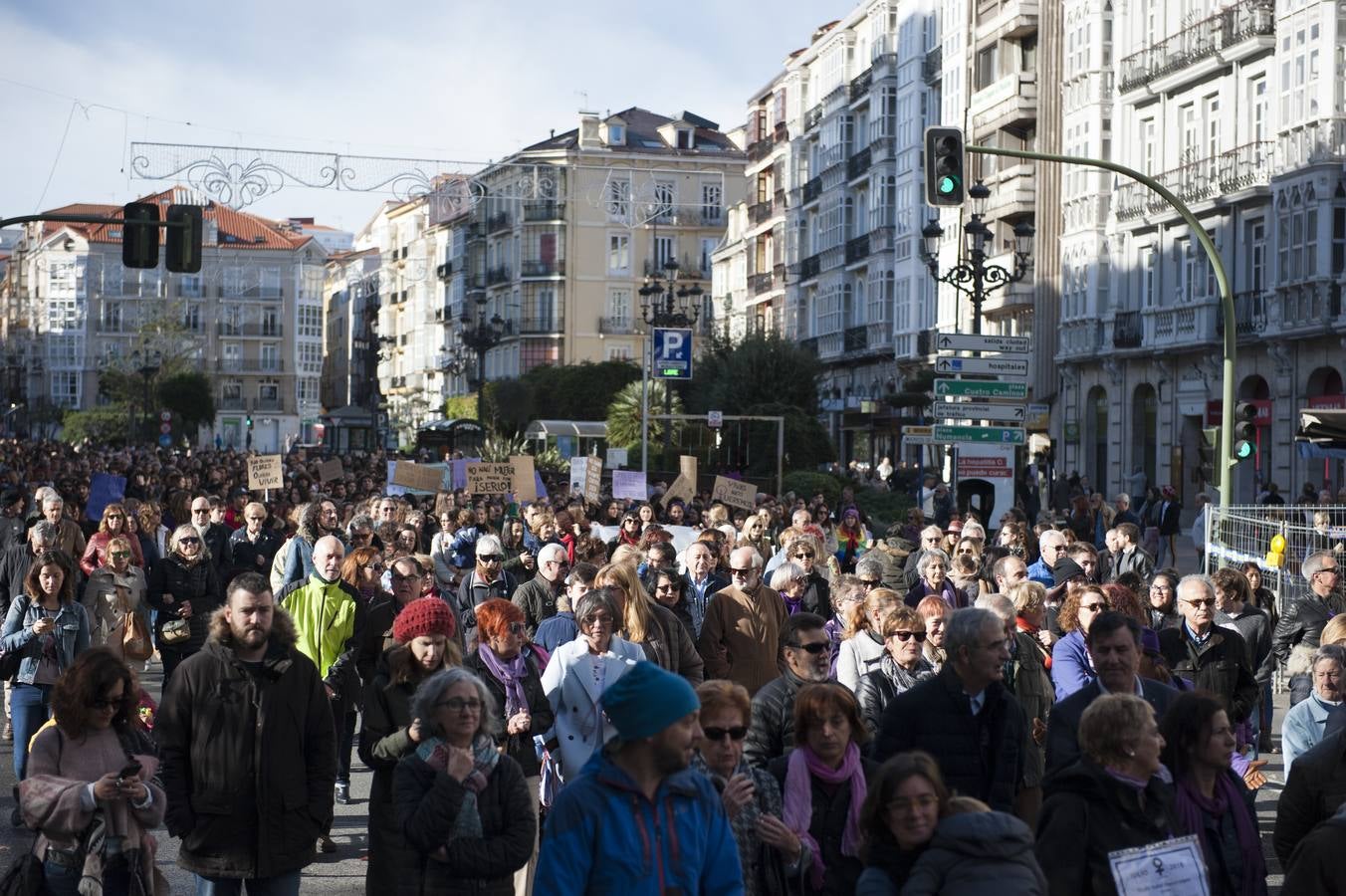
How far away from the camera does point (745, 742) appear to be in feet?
23.3

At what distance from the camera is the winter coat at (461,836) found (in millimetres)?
6047

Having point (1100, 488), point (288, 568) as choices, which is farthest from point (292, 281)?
point (288, 568)

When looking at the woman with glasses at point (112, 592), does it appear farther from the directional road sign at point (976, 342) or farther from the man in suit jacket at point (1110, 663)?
the directional road sign at point (976, 342)

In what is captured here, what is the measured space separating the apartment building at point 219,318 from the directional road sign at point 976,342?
4421 inches

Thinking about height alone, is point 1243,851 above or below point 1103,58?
below

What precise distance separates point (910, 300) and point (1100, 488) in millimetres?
14126

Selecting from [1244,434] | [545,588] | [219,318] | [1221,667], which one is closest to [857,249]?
[1244,434]

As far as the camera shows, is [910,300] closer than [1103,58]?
No

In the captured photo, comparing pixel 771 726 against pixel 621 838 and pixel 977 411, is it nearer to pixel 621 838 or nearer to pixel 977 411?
pixel 621 838

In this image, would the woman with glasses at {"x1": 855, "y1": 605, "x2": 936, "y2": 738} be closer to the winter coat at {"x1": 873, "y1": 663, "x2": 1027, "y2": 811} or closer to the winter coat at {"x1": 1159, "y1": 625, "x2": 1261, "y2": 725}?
the winter coat at {"x1": 873, "y1": 663, "x2": 1027, "y2": 811}

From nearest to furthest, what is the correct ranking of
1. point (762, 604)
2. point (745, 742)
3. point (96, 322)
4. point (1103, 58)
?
point (745, 742) → point (762, 604) → point (1103, 58) → point (96, 322)

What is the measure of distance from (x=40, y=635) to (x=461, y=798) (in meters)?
5.21

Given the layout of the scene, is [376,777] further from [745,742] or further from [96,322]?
[96,322]

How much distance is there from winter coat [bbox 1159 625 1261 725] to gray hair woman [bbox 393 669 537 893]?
175 inches
